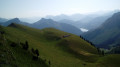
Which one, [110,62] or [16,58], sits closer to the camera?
[16,58]

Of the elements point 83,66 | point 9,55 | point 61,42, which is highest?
point 61,42

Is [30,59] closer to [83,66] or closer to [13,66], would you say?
[13,66]

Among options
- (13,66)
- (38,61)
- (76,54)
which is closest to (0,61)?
(13,66)

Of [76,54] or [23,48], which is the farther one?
[76,54]

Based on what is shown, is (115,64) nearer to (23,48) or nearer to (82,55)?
(82,55)

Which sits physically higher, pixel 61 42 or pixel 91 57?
pixel 61 42

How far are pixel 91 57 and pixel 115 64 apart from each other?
22.0 meters

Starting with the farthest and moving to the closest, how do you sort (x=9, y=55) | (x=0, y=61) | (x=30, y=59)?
1. (x=30, y=59)
2. (x=9, y=55)
3. (x=0, y=61)

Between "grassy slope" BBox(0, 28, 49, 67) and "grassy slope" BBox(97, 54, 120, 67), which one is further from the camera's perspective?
"grassy slope" BBox(97, 54, 120, 67)

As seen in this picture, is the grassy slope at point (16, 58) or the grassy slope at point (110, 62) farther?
the grassy slope at point (110, 62)

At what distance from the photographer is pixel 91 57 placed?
116 metres

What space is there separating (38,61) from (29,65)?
31.5 ft

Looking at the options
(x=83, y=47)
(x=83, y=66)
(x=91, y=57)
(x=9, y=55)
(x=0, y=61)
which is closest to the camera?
(x=0, y=61)

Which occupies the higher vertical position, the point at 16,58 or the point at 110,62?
the point at 16,58
